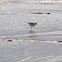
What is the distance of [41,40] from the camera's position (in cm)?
1809

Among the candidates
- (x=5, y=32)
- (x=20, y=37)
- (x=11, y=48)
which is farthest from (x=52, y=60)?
(x=5, y=32)

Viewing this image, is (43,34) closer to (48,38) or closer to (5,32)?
(48,38)

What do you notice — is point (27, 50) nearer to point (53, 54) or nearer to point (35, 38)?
point (53, 54)

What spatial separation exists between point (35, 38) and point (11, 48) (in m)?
3.71

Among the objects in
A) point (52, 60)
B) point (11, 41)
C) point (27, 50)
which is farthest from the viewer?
point (11, 41)

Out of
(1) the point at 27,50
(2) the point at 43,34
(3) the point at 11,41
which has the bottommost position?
(1) the point at 27,50

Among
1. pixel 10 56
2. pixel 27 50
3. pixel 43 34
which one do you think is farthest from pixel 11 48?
pixel 43 34

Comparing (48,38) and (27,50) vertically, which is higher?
(48,38)

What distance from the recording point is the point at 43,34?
67.2 feet

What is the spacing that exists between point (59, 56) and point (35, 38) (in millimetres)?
A: 5477

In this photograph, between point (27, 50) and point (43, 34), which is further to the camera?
point (43, 34)

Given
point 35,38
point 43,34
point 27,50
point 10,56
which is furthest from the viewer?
point 43,34

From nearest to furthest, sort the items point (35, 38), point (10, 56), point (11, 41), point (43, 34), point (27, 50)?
point (10, 56)
point (27, 50)
point (11, 41)
point (35, 38)
point (43, 34)

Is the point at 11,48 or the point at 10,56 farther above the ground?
the point at 11,48
